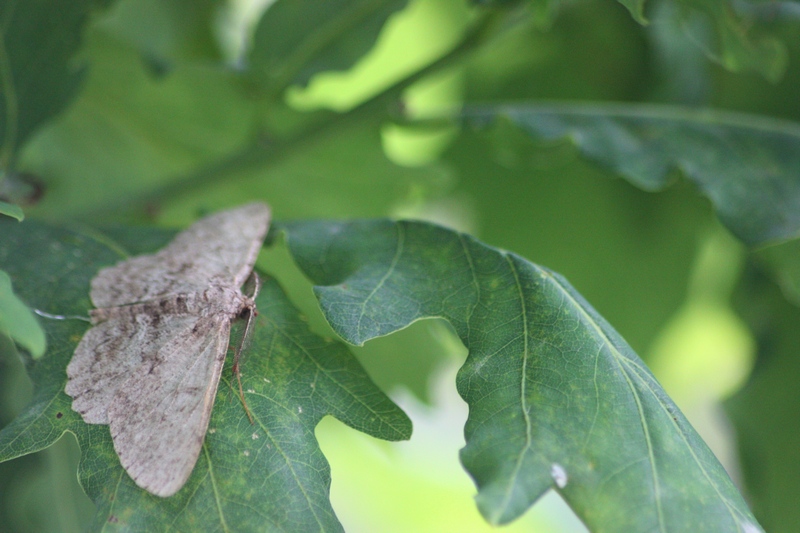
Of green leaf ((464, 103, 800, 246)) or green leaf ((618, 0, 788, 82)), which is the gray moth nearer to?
green leaf ((464, 103, 800, 246))

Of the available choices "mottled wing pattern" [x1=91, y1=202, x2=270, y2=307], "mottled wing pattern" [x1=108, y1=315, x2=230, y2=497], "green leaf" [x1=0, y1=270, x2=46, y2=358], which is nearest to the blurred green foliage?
"mottled wing pattern" [x1=91, y1=202, x2=270, y2=307]

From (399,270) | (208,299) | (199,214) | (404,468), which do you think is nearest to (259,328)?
(208,299)

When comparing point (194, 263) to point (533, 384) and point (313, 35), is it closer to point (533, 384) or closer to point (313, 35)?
point (533, 384)

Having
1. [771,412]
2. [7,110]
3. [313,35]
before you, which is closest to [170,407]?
[7,110]

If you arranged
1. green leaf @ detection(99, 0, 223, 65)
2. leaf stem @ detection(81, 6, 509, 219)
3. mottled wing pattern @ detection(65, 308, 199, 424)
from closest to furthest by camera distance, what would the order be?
1. mottled wing pattern @ detection(65, 308, 199, 424)
2. leaf stem @ detection(81, 6, 509, 219)
3. green leaf @ detection(99, 0, 223, 65)

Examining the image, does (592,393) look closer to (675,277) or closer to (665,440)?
(665,440)

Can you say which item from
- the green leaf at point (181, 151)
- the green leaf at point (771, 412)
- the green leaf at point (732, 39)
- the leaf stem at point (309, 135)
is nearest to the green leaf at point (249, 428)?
the leaf stem at point (309, 135)
